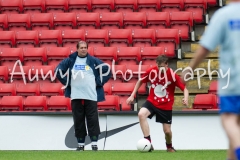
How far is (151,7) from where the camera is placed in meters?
17.3

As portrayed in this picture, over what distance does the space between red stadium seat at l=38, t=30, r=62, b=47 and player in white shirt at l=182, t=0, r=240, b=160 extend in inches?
449

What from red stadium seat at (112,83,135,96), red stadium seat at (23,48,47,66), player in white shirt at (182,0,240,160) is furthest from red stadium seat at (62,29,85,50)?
player in white shirt at (182,0,240,160)

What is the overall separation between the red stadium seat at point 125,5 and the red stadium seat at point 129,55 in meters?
2.22

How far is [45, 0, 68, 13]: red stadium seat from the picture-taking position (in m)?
17.7

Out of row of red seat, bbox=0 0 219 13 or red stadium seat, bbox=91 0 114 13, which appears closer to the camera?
row of red seat, bbox=0 0 219 13

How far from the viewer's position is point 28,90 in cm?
1477

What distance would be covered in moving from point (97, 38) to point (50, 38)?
3.76ft

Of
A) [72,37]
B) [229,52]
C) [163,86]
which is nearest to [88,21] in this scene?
[72,37]

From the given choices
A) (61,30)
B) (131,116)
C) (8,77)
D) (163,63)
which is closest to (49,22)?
(61,30)

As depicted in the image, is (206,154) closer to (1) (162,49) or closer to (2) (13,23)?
(1) (162,49)

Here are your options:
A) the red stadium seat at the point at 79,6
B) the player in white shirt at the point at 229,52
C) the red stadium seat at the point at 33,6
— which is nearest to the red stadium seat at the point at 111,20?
the red stadium seat at the point at 79,6

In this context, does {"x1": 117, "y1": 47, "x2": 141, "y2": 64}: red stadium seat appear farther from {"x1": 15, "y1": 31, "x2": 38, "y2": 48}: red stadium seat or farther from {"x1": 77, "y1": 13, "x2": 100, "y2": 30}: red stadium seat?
{"x1": 15, "y1": 31, "x2": 38, "y2": 48}: red stadium seat

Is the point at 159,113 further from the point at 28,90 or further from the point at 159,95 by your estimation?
the point at 28,90

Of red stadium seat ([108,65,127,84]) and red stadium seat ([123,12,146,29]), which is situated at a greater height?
red stadium seat ([123,12,146,29])
